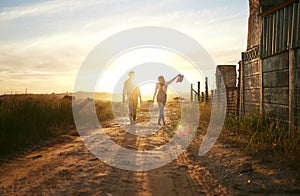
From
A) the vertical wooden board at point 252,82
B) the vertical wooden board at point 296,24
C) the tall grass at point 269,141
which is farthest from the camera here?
the vertical wooden board at point 252,82

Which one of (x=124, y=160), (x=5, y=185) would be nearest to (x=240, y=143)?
(x=124, y=160)

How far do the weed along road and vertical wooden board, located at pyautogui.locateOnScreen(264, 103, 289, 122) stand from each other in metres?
1.98

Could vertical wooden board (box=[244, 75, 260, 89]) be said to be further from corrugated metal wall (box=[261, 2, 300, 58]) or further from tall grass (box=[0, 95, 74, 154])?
tall grass (box=[0, 95, 74, 154])

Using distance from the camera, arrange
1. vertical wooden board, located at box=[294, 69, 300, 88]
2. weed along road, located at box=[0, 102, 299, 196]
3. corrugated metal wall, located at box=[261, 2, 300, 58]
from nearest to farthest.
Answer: weed along road, located at box=[0, 102, 299, 196], vertical wooden board, located at box=[294, 69, 300, 88], corrugated metal wall, located at box=[261, 2, 300, 58]

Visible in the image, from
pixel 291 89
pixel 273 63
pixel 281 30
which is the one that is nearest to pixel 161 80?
pixel 273 63

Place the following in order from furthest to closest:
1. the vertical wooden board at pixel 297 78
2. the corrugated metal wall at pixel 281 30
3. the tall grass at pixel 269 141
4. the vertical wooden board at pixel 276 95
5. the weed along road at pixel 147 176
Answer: the vertical wooden board at pixel 276 95
the corrugated metal wall at pixel 281 30
the vertical wooden board at pixel 297 78
the tall grass at pixel 269 141
the weed along road at pixel 147 176

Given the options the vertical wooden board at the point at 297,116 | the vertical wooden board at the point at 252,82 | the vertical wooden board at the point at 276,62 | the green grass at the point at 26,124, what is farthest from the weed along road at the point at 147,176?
the vertical wooden board at the point at 252,82

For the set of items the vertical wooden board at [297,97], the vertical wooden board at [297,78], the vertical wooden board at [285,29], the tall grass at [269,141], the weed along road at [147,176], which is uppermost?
the vertical wooden board at [285,29]

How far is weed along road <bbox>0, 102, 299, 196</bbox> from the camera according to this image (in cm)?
462

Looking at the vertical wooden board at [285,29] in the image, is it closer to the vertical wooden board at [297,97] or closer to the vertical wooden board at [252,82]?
the vertical wooden board at [297,97]

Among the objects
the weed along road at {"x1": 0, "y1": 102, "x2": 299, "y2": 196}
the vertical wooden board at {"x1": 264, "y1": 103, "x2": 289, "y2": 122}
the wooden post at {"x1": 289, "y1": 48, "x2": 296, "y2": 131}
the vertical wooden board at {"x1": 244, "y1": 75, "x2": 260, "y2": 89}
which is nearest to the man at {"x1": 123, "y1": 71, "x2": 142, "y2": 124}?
the vertical wooden board at {"x1": 244, "y1": 75, "x2": 260, "y2": 89}

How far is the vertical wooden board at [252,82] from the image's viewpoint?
10.6 meters

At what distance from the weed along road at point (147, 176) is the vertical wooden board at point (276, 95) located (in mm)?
2220

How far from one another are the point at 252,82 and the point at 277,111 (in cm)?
247
